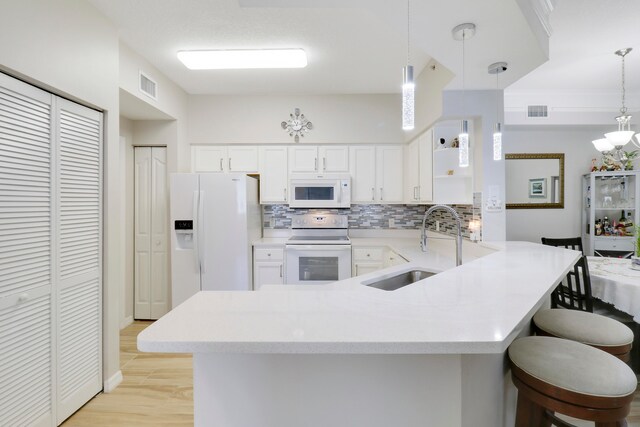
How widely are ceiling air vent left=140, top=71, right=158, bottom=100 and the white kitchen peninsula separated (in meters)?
2.60

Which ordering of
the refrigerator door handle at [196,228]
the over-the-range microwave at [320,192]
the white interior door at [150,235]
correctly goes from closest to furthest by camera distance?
1. the refrigerator door handle at [196,228]
2. the white interior door at [150,235]
3. the over-the-range microwave at [320,192]

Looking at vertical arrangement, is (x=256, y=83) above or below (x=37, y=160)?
above

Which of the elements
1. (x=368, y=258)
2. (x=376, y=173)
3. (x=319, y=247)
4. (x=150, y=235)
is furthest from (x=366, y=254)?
(x=150, y=235)

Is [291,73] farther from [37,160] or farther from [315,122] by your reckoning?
[37,160]

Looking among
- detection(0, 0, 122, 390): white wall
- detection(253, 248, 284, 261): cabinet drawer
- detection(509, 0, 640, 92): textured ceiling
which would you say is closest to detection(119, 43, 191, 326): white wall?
detection(0, 0, 122, 390): white wall

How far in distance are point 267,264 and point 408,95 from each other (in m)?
2.71

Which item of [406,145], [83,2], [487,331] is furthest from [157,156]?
[487,331]

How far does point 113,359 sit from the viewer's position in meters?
2.30

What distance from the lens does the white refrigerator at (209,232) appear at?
10.9ft

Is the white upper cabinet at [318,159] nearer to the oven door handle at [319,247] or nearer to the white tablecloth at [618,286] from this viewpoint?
the oven door handle at [319,247]

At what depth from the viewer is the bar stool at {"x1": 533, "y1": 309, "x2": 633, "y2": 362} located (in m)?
1.40

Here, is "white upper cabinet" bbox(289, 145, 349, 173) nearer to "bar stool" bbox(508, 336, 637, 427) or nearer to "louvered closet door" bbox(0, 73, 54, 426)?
"louvered closet door" bbox(0, 73, 54, 426)

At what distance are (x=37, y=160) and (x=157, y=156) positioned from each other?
1.92 metres

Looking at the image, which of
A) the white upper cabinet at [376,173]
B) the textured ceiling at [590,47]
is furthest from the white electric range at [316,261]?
the textured ceiling at [590,47]
